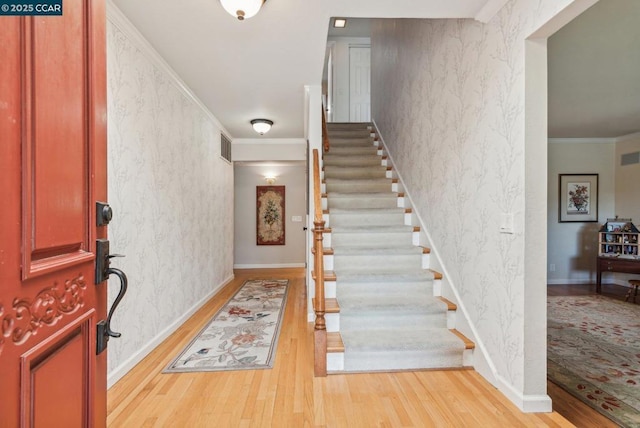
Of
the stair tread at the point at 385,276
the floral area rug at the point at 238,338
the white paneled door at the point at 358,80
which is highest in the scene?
the white paneled door at the point at 358,80

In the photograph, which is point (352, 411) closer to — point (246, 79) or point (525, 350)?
point (525, 350)

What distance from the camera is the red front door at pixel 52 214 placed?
0.62 meters

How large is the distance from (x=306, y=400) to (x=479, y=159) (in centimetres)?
188

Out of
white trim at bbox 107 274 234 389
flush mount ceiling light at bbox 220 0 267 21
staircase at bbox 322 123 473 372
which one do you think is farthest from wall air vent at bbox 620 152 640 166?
white trim at bbox 107 274 234 389

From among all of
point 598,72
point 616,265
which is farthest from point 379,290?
point 616,265

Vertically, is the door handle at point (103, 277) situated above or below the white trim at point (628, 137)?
below

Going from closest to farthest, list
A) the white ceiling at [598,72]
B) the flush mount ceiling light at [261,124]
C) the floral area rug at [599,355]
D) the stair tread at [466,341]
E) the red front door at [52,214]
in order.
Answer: the red front door at [52,214], the floral area rug at [599,355], the stair tread at [466,341], the white ceiling at [598,72], the flush mount ceiling light at [261,124]

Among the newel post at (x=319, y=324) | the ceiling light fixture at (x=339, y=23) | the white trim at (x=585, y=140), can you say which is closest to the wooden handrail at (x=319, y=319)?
the newel post at (x=319, y=324)

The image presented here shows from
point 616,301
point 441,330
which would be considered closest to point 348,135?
point 441,330

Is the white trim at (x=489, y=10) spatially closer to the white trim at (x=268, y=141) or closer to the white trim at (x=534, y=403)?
the white trim at (x=534, y=403)

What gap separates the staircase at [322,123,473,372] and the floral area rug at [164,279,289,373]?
636mm

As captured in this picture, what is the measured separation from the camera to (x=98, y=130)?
35.1 inches

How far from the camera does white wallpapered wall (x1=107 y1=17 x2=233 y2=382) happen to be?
212 centimetres

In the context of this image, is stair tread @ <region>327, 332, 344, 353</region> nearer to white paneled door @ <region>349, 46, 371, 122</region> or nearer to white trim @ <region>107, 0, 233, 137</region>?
white trim @ <region>107, 0, 233, 137</region>
